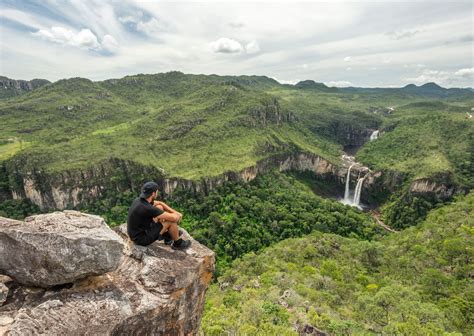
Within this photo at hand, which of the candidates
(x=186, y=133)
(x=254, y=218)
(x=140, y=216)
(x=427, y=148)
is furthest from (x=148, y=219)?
(x=427, y=148)

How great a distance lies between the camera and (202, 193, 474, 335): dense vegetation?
1006 inches

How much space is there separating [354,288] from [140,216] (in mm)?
37172

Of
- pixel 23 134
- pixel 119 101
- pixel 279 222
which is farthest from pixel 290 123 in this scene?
pixel 23 134

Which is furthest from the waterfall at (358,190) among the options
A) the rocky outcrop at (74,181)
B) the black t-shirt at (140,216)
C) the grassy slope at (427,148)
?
the black t-shirt at (140,216)

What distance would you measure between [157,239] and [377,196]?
110 m

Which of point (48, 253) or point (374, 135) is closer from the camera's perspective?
point (48, 253)

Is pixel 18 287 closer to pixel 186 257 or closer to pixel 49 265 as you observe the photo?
pixel 49 265

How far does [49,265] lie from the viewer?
7910mm

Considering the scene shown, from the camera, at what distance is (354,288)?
3828cm

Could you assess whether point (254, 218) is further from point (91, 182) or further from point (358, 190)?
point (358, 190)

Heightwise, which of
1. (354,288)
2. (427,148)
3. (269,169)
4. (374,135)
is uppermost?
(374,135)

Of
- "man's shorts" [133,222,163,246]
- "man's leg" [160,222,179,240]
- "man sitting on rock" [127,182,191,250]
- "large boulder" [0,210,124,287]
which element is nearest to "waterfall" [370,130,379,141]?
"man's leg" [160,222,179,240]

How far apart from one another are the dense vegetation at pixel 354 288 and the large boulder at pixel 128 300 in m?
14.6

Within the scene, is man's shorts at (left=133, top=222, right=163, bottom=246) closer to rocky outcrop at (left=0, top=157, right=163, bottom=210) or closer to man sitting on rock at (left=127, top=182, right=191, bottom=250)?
man sitting on rock at (left=127, top=182, right=191, bottom=250)
